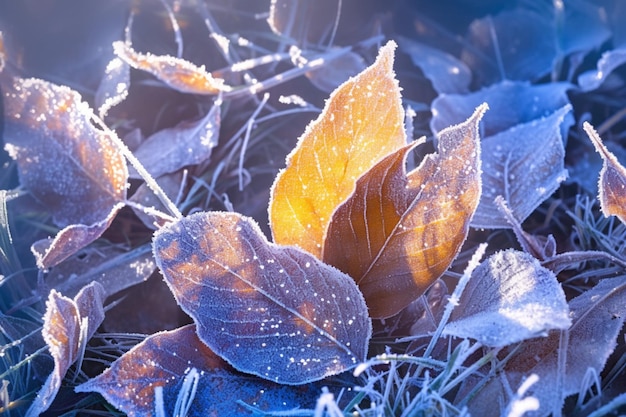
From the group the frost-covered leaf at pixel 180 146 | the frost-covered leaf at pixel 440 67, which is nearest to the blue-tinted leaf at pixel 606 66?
the frost-covered leaf at pixel 440 67

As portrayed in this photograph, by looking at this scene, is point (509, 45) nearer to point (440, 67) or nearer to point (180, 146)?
point (440, 67)

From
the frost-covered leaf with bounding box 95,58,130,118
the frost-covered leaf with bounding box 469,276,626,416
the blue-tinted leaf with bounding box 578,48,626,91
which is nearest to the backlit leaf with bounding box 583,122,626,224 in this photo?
the frost-covered leaf with bounding box 469,276,626,416

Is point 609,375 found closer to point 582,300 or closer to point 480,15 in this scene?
point 582,300

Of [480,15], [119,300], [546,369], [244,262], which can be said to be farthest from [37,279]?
[480,15]

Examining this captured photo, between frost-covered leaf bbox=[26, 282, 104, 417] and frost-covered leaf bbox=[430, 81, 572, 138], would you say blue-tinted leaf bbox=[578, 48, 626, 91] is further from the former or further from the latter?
frost-covered leaf bbox=[26, 282, 104, 417]

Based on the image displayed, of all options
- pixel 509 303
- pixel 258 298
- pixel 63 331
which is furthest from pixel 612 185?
pixel 63 331

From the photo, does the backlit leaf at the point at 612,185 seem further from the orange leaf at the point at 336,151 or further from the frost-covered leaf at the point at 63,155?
the frost-covered leaf at the point at 63,155

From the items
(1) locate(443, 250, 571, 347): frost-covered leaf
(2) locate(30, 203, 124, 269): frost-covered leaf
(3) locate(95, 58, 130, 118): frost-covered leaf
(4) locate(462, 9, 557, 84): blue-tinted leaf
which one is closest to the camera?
(1) locate(443, 250, 571, 347): frost-covered leaf
